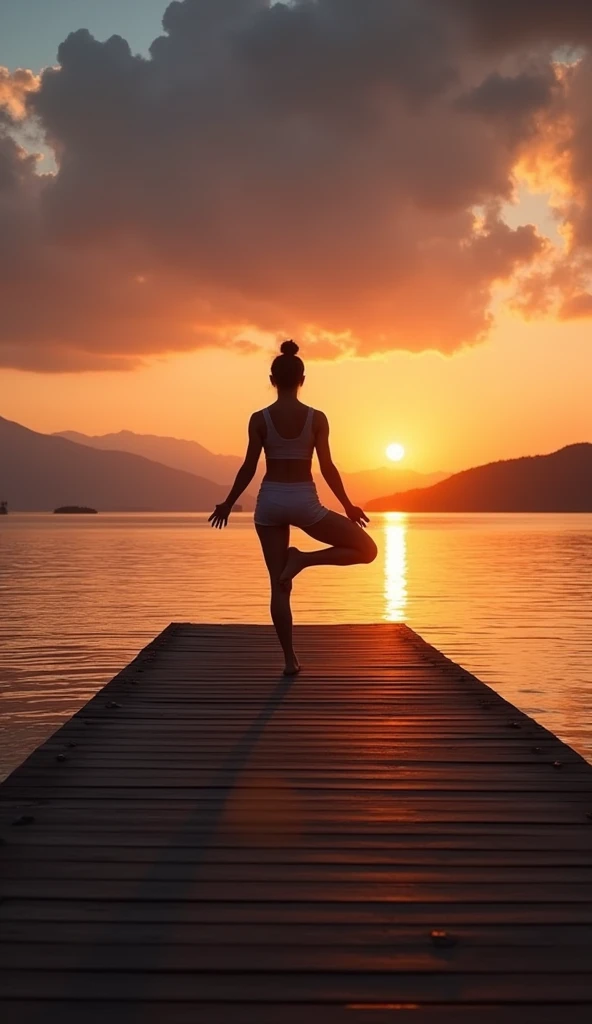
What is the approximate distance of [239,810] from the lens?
541cm

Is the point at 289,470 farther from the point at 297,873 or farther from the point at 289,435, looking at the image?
the point at 297,873

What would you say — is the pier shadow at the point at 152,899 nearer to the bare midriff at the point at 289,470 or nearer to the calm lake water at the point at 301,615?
the bare midriff at the point at 289,470

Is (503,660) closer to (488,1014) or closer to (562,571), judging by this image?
(488,1014)

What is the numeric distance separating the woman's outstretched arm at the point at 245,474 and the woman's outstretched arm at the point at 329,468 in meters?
0.53

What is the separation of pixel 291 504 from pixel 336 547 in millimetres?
606

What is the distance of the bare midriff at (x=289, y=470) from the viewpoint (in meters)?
8.64

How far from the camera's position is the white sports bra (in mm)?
8609

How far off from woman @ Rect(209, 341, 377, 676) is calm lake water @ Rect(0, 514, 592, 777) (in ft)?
15.2

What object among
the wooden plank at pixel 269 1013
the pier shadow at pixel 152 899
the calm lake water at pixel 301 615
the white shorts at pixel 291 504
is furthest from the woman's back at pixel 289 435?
the wooden plank at pixel 269 1013

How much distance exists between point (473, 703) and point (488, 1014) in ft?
19.6

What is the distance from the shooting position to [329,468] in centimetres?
897

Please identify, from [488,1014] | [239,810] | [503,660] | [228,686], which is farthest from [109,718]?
[503,660]

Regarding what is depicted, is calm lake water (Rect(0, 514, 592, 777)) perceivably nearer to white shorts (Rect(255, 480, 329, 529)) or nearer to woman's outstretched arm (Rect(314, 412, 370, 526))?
white shorts (Rect(255, 480, 329, 529))

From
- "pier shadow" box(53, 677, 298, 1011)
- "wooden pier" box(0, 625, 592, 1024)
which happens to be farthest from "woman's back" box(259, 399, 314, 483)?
"pier shadow" box(53, 677, 298, 1011)
